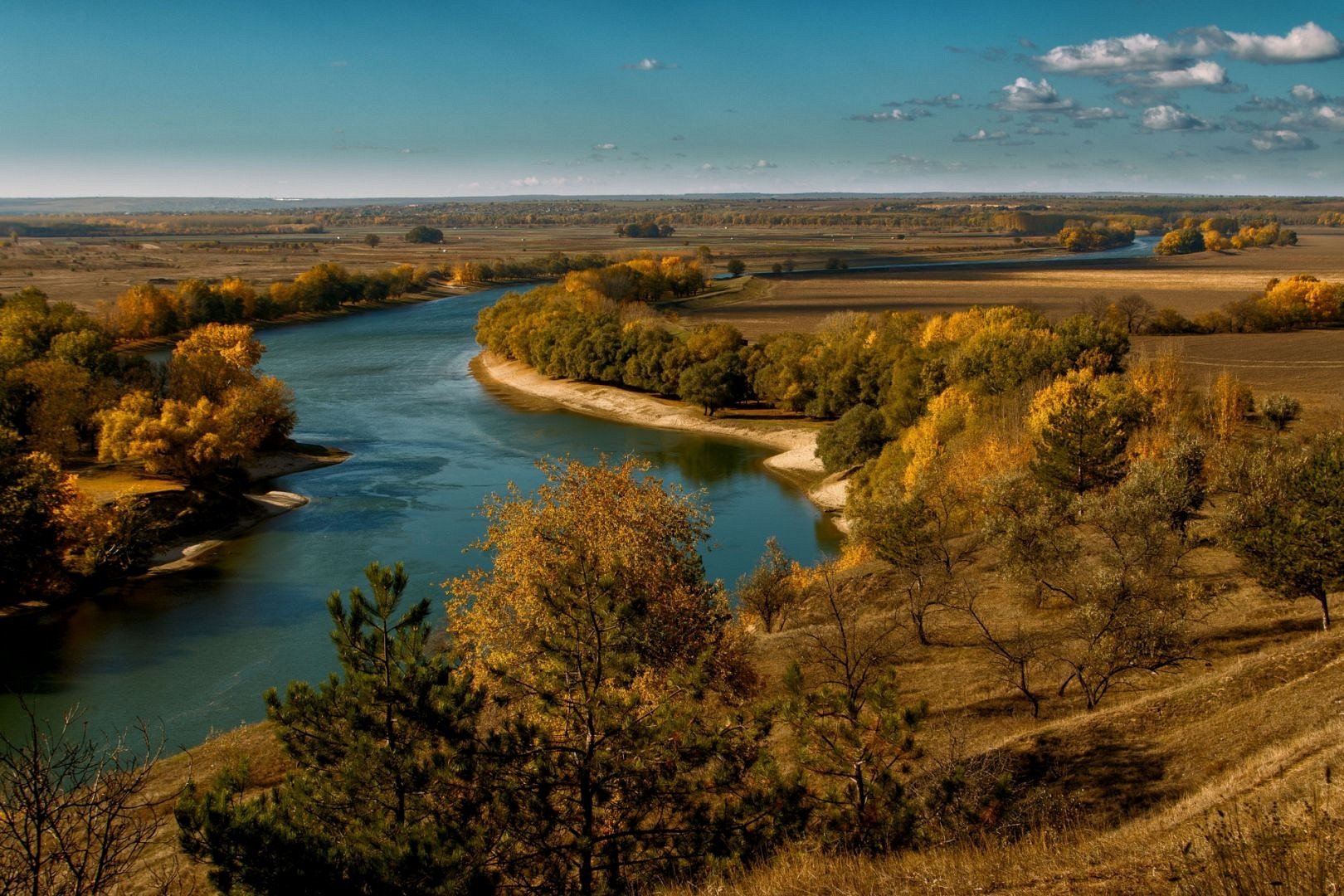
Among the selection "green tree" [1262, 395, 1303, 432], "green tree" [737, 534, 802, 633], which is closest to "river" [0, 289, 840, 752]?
"green tree" [737, 534, 802, 633]

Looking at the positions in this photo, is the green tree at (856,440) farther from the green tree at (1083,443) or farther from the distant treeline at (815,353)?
the green tree at (1083,443)

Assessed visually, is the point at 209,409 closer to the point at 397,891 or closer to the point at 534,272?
the point at 397,891

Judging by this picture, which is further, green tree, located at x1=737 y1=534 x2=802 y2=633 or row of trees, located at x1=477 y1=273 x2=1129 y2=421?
row of trees, located at x1=477 y1=273 x2=1129 y2=421

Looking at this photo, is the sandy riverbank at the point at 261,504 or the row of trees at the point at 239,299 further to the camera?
the row of trees at the point at 239,299

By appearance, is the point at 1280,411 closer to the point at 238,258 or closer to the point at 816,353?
the point at 816,353

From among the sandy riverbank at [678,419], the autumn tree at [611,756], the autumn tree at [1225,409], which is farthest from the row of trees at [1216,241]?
the autumn tree at [611,756]

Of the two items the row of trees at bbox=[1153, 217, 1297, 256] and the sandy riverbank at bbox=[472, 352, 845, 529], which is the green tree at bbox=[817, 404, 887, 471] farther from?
the row of trees at bbox=[1153, 217, 1297, 256]
